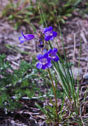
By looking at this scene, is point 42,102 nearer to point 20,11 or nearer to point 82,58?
point 82,58

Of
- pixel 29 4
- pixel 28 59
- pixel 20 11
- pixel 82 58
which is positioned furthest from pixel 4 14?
pixel 82 58

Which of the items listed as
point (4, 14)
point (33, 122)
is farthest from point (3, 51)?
point (33, 122)

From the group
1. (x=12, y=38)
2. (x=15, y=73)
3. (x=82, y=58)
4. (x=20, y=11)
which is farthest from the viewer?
(x=20, y=11)

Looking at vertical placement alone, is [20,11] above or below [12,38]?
above

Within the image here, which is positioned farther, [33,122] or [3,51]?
[3,51]

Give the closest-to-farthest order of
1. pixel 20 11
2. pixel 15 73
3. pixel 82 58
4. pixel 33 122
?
pixel 33 122 < pixel 15 73 < pixel 82 58 < pixel 20 11

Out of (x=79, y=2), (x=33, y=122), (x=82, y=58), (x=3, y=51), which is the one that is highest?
(x=79, y=2)

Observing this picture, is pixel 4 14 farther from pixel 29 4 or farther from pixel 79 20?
pixel 79 20

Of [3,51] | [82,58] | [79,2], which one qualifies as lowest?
[82,58]

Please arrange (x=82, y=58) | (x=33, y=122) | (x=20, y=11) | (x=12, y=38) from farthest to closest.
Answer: (x=20, y=11) → (x=12, y=38) → (x=82, y=58) → (x=33, y=122)
